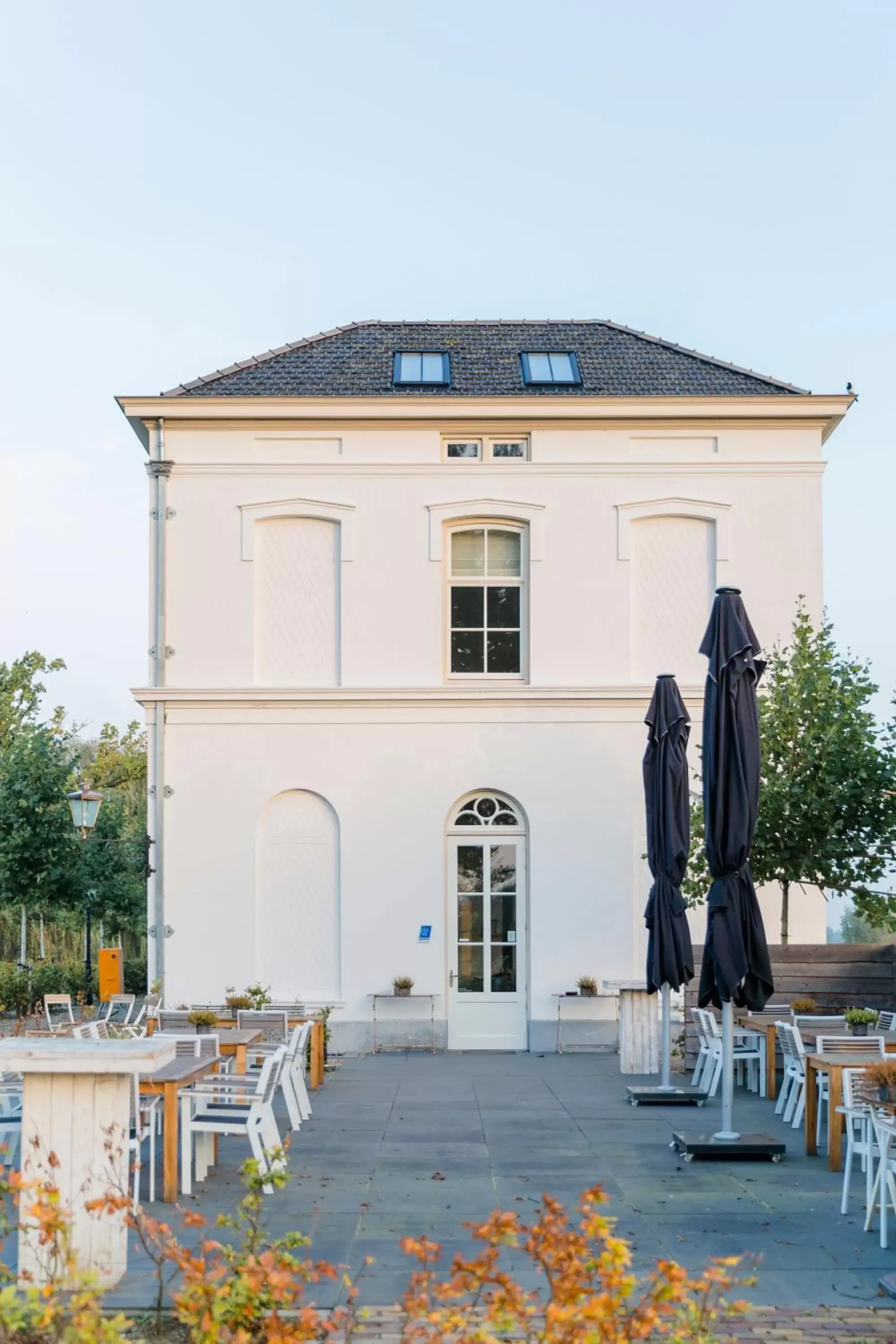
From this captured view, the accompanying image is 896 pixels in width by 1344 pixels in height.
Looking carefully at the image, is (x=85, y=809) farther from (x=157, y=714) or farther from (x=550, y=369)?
(x=550, y=369)

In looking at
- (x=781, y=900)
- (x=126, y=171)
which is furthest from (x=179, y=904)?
(x=126, y=171)

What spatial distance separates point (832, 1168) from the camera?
9.51 meters

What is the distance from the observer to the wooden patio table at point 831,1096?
9.21 metres

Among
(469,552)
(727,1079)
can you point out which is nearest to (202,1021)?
(727,1079)

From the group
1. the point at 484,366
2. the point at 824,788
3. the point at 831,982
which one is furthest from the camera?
the point at 484,366

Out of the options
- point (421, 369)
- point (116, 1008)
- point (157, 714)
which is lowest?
point (116, 1008)

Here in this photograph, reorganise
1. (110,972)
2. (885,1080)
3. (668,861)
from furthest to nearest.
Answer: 1. (110,972)
2. (668,861)
3. (885,1080)

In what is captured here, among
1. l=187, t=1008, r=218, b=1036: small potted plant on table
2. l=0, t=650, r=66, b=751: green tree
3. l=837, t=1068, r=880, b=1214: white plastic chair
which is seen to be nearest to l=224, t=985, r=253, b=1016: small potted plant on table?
l=187, t=1008, r=218, b=1036: small potted plant on table

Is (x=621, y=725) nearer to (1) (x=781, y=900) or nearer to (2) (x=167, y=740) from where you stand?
(1) (x=781, y=900)

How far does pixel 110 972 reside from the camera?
19297mm

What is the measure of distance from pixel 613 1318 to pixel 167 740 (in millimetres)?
14469

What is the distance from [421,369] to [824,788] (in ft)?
25.9

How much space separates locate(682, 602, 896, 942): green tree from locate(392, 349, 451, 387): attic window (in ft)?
19.6

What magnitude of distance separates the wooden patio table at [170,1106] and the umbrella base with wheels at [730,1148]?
11.1 ft
